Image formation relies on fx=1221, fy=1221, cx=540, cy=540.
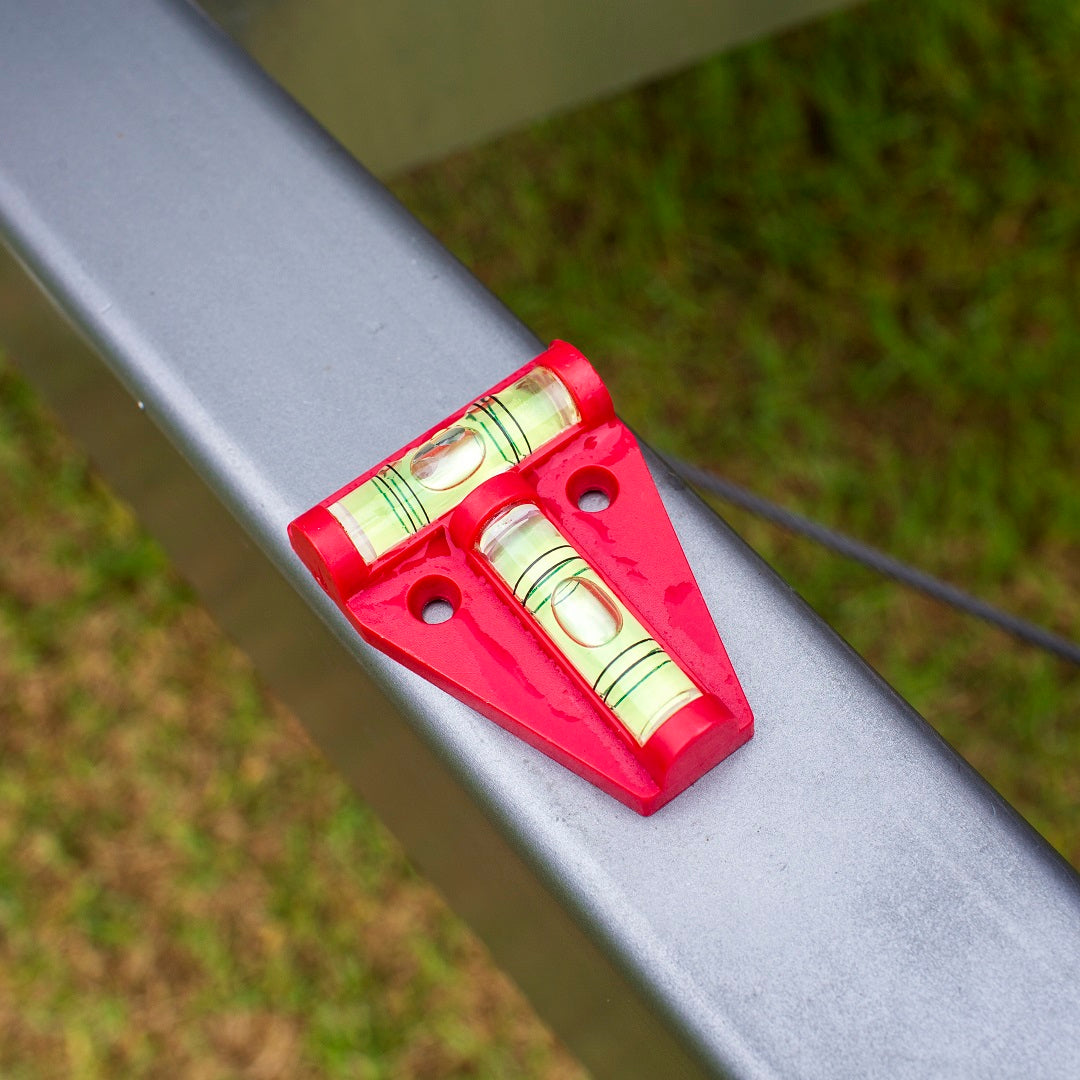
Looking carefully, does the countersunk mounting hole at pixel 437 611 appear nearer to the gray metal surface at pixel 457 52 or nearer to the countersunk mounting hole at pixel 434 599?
the countersunk mounting hole at pixel 434 599

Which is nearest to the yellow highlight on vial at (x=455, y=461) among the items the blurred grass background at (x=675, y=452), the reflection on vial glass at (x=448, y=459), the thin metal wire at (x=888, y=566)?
the reflection on vial glass at (x=448, y=459)

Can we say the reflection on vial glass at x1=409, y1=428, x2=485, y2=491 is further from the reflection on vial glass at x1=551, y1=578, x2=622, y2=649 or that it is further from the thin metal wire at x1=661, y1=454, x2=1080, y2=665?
the thin metal wire at x1=661, y1=454, x2=1080, y2=665

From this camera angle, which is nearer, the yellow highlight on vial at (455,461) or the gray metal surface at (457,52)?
the yellow highlight on vial at (455,461)

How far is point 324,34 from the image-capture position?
2.62 ft

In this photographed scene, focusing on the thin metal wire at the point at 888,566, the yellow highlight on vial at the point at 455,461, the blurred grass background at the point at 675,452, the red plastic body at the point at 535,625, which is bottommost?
the blurred grass background at the point at 675,452

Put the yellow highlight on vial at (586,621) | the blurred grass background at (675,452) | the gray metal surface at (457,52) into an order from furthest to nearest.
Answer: the blurred grass background at (675,452)
the gray metal surface at (457,52)
the yellow highlight on vial at (586,621)

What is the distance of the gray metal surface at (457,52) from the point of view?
2.62ft

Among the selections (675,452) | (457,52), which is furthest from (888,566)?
(675,452)

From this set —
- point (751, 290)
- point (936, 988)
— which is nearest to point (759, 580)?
point (936, 988)

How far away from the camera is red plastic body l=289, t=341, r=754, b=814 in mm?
465

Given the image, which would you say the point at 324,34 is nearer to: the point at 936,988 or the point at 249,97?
the point at 249,97

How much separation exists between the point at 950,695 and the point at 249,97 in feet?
3.61

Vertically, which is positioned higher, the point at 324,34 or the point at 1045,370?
the point at 324,34

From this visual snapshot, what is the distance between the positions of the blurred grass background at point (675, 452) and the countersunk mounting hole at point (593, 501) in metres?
0.93
